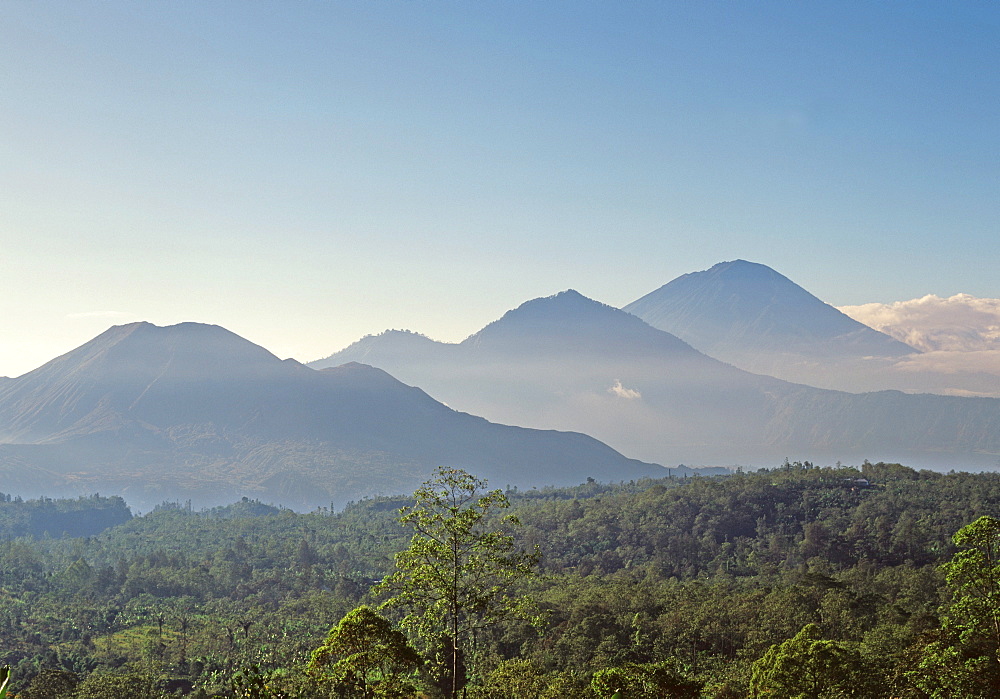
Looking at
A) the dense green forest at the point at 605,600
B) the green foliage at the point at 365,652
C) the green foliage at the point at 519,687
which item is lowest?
the dense green forest at the point at 605,600

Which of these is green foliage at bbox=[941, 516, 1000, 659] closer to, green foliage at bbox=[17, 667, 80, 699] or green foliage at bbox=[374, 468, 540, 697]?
green foliage at bbox=[374, 468, 540, 697]

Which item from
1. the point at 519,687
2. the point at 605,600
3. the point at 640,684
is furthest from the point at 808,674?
the point at 605,600

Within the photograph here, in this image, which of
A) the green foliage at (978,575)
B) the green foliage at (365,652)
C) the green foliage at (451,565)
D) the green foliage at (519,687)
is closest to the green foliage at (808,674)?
the green foliage at (978,575)

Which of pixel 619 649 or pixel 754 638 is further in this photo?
pixel 619 649

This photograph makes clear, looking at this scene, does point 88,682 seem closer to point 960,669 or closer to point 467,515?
point 467,515

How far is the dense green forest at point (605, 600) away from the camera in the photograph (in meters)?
21.5

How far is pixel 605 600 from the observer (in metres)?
66.6

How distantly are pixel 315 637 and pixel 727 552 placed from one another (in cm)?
6311

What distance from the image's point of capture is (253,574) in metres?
109

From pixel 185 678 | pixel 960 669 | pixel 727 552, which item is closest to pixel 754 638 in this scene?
pixel 960 669

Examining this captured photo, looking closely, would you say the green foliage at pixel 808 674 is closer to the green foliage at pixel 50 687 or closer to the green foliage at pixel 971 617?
the green foliage at pixel 971 617

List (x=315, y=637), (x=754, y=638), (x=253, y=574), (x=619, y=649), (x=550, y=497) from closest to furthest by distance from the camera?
(x=754, y=638)
(x=619, y=649)
(x=315, y=637)
(x=253, y=574)
(x=550, y=497)

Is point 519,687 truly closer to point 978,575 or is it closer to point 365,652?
point 365,652

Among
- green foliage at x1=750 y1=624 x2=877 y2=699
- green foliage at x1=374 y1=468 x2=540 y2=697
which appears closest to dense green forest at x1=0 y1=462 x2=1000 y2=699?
green foliage at x1=750 y1=624 x2=877 y2=699
